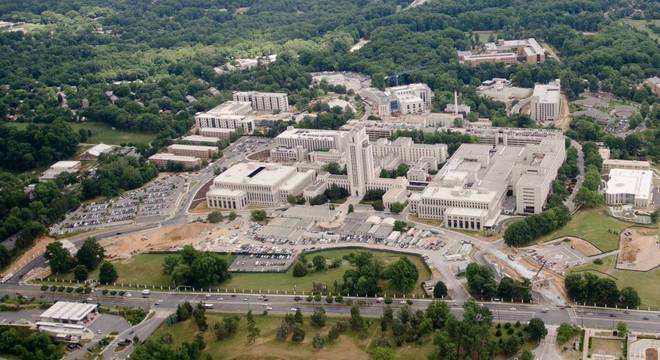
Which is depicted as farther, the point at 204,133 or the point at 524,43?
the point at 524,43

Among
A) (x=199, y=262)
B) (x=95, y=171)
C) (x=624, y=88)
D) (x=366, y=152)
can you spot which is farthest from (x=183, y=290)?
(x=624, y=88)

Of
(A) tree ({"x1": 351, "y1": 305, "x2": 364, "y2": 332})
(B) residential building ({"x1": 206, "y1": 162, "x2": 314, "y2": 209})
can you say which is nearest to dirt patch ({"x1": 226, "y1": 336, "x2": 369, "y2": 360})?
(A) tree ({"x1": 351, "y1": 305, "x2": 364, "y2": 332})

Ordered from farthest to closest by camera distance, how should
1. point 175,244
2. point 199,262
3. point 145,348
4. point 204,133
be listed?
point 204,133 → point 175,244 → point 199,262 → point 145,348

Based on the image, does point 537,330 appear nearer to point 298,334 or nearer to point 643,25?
point 298,334

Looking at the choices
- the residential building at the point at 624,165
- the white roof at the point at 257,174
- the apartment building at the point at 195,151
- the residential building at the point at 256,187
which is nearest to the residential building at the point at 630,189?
the residential building at the point at 624,165

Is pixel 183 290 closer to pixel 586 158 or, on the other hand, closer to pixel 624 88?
pixel 586 158

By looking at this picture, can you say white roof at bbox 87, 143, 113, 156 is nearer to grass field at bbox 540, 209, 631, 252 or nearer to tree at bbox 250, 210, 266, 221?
tree at bbox 250, 210, 266, 221

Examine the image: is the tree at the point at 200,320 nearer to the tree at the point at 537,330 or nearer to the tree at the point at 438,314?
the tree at the point at 438,314

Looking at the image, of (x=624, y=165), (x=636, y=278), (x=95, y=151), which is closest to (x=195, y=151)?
(x=95, y=151)
